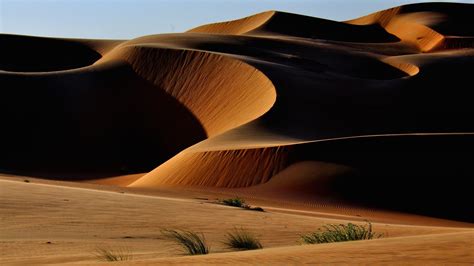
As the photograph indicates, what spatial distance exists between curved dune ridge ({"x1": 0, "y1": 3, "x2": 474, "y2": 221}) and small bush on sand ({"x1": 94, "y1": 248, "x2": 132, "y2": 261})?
679 inches

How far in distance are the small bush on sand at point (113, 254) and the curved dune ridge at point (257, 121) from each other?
679 inches

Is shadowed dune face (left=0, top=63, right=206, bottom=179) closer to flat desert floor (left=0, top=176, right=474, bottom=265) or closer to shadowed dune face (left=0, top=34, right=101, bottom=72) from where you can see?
shadowed dune face (left=0, top=34, right=101, bottom=72)

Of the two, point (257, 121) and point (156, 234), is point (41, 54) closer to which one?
point (257, 121)

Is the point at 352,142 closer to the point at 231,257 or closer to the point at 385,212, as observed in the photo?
the point at 385,212

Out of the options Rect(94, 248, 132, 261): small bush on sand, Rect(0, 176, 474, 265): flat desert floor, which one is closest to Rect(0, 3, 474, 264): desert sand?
Rect(0, 176, 474, 265): flat desert floor

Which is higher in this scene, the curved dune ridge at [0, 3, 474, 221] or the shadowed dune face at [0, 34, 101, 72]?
the shadowed dune face at [0, 34, 101, 72]

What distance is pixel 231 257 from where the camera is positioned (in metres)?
8.41

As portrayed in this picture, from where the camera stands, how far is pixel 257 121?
42656 mm

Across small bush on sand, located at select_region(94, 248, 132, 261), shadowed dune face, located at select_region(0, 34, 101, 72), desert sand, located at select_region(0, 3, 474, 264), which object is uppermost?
shadowed dune face, located at select_region(0, 34, 101, 72)

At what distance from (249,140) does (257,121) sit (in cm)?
472

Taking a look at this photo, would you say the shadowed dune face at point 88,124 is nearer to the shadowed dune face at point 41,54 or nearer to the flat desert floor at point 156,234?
the shadowed dune face at point 41,54

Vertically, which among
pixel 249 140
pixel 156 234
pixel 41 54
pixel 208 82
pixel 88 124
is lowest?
pixel 156 234

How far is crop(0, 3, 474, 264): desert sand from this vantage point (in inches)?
547

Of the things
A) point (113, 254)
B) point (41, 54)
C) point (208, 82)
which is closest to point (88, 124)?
point (208, 82)
